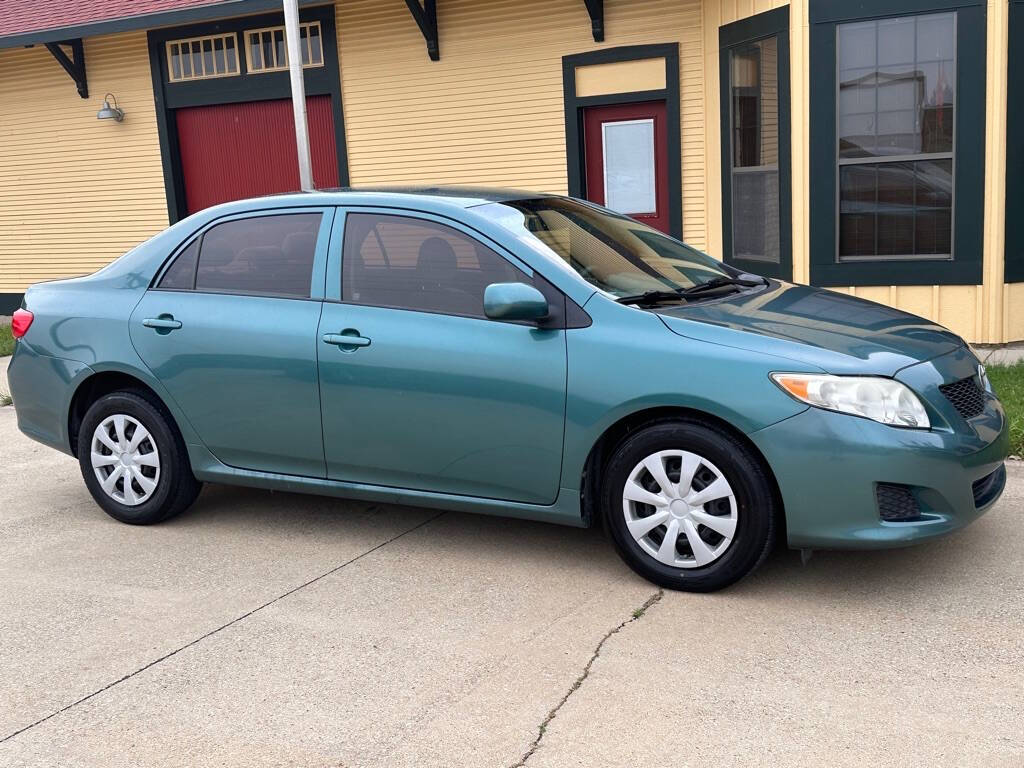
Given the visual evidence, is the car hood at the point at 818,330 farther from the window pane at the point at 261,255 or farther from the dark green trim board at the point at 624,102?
the dark green trim board at the point at 624,102

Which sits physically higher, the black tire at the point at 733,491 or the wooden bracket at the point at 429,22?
the wooden bracket at the point at 429,22

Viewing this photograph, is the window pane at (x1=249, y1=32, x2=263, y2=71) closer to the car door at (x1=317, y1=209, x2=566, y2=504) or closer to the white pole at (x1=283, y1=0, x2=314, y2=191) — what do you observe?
the white pole at (x1=283, y1=0, x2=314, y2=191)

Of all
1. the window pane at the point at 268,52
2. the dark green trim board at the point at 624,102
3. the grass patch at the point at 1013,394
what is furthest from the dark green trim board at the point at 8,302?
the grass patch at the point at 1013,394

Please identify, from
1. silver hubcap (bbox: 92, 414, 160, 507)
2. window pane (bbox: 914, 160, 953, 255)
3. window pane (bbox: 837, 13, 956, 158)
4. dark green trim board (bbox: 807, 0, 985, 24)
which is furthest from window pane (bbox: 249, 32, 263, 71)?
silver hubcap (bbox: 92, 414, 160, 507)

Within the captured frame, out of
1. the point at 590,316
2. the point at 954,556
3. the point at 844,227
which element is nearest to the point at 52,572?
the point at 590,316

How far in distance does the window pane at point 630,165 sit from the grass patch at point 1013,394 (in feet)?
14.2

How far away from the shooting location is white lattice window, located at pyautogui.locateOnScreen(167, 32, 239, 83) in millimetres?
13406

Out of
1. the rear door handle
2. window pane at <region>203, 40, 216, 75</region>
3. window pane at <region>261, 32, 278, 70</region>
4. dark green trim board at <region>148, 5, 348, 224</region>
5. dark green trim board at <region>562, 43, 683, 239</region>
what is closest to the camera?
the rear door handle

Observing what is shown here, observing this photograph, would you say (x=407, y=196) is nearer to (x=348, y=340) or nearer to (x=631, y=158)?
(x=348, y=340)

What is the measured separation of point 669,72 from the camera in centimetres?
1091

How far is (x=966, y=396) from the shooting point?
448cm

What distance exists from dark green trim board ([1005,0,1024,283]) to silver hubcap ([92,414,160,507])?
7084mm

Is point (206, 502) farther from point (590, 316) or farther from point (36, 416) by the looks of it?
point (590, 316)

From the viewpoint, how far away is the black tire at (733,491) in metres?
4.19
